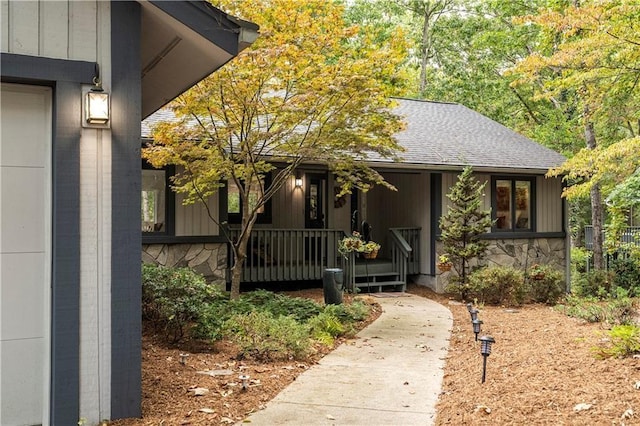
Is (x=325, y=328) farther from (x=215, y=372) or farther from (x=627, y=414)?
(x=627, y=414)

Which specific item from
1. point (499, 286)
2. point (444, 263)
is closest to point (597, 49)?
point (499, 286)

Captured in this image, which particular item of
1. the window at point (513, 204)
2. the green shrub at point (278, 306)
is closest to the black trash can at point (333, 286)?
the green shrub at point (278, 306)

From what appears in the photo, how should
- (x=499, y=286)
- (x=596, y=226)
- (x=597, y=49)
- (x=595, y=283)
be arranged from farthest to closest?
(x=596, y=226) < (x=595, y=283) < (x=499, y=286) < (x=597, y=49)

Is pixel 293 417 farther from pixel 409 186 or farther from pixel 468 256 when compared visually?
pixel 409 186

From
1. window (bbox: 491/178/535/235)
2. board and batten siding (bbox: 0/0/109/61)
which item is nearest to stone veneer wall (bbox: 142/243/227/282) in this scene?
board and batten siding (bbox: 0/0/109/61)

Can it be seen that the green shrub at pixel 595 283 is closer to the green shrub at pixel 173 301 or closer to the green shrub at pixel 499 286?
the green shrub at pixel 499 286

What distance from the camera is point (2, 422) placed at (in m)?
3.63

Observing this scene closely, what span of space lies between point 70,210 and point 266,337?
3.02 metres

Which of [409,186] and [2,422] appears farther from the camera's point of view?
[409,186]

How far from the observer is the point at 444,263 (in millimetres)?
11344

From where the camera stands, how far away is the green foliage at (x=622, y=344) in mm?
4754

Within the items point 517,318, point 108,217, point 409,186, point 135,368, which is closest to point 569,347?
point 517,318

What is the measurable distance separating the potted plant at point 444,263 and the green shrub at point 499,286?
29.8 inches

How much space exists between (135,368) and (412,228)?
9.33 meters
